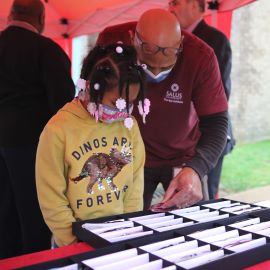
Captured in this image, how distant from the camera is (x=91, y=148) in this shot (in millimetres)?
1109

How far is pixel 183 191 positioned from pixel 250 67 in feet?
15.2

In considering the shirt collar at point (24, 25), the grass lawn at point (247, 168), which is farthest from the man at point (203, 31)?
the grass lawn at point (247, 168)

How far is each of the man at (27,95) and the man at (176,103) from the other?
30 cm

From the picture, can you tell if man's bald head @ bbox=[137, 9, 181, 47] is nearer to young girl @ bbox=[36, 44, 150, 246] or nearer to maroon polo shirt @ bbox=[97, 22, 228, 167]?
young girl @ bbox=[36, 44, 150, 246]

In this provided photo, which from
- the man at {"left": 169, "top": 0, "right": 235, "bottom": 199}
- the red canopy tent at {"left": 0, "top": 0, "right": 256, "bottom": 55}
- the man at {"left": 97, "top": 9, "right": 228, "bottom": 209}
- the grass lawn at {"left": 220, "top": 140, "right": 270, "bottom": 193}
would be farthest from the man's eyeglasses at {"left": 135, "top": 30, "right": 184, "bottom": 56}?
the grass lawn at {"left": 220, "top": 140, "right": 270, "bottom": 193}

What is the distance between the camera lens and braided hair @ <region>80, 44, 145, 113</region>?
3.45 feet

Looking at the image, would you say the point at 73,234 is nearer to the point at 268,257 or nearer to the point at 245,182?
the point at 268,257

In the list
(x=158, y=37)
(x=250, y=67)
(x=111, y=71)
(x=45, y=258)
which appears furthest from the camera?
(x=250, y=67)

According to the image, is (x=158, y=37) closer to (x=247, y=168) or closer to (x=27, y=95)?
(x=27, y=95)

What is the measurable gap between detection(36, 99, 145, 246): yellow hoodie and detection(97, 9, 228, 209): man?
148mm

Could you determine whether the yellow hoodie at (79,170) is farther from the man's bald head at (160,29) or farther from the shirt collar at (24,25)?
the shirt collar at (24,25)

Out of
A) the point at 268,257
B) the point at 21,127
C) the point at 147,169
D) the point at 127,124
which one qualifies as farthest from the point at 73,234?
the point at 21,127

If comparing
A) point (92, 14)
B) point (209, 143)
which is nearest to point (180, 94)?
point (209, 143)

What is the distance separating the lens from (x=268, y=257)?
0.81 metres
